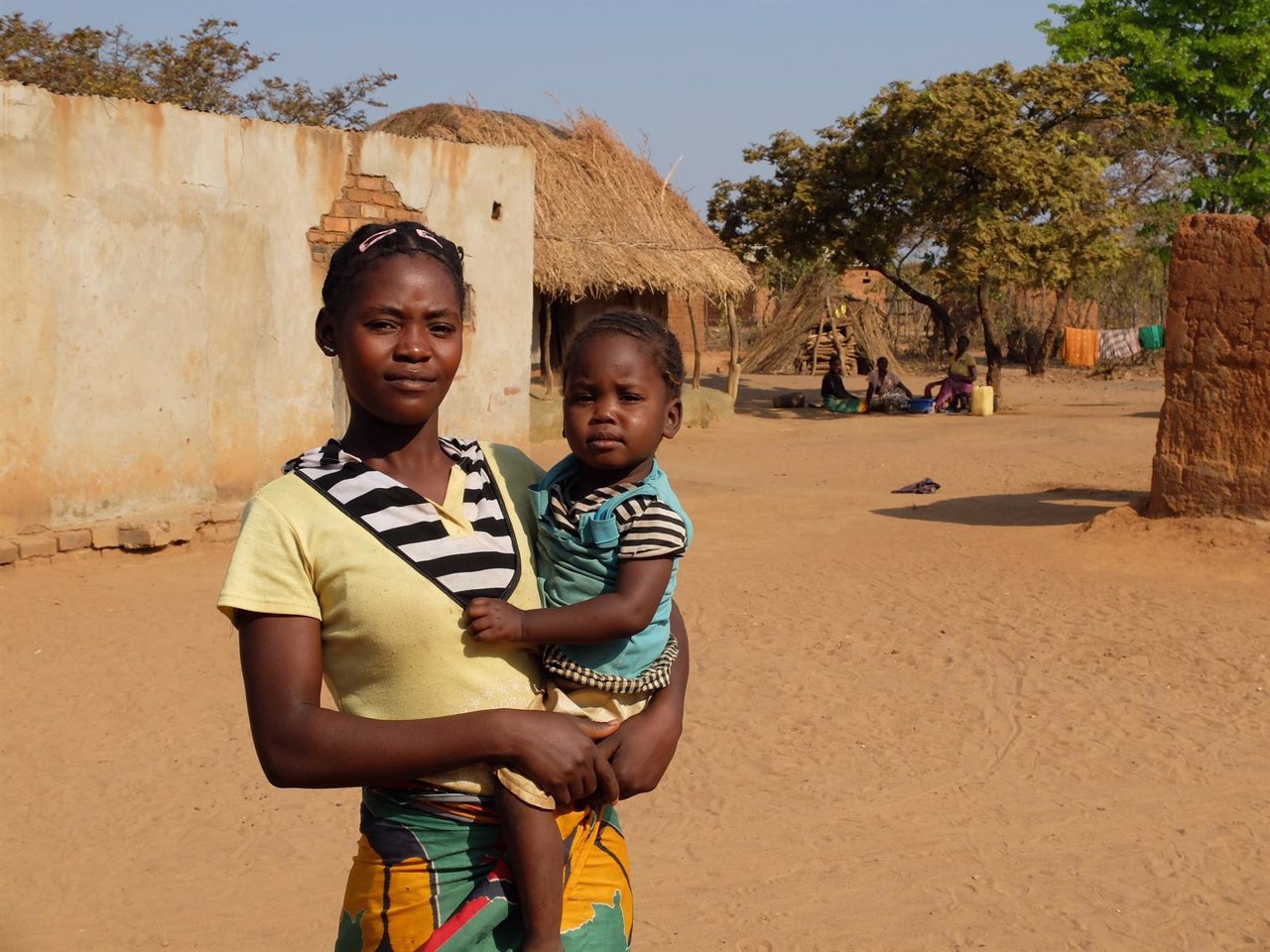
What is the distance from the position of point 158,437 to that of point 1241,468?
6.89 m

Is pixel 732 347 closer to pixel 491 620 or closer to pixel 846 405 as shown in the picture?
pixel 846 405

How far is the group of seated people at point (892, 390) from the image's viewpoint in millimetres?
19375

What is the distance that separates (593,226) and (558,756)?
48.9 feet

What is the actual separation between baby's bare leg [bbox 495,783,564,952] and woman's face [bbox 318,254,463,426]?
513mm

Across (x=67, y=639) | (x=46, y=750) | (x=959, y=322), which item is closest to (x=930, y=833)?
(x=46, y=750)

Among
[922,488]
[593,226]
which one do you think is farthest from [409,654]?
[593,226]

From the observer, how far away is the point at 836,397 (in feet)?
67.3

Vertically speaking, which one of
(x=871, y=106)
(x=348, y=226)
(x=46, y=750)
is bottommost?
(x=46, y=750)

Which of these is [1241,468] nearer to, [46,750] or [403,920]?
[46,750]

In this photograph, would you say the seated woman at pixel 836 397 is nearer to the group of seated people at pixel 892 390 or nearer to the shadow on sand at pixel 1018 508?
the group of seated people at pixel 892 390

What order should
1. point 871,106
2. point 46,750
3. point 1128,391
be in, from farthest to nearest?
point 1128,391, point 871,106, point 46,750

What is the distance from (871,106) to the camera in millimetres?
19125

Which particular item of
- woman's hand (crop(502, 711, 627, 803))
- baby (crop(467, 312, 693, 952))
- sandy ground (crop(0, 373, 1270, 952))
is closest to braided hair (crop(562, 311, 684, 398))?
baby (crop(467, 312, 693, 952))

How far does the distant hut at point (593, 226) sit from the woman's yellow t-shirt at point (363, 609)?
1327 cm
